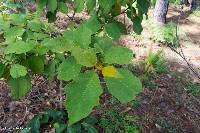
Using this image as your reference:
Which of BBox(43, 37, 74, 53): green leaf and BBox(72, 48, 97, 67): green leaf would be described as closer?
BBox(72, 48, 97, 67): green leaf

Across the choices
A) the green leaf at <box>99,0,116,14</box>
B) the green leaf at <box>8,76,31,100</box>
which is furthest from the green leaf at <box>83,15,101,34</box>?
the green leaf at <box>8,76,31,100</box>

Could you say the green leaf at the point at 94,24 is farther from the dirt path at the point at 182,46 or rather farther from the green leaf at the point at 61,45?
the dirt path at the point at 182,46

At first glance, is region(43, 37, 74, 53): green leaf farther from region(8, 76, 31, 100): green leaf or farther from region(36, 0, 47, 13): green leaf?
region(36, 0, 47, 13): green leaf

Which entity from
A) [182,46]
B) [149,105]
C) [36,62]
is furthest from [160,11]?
[36,62]

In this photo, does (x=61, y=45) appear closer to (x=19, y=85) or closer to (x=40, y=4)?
(x=19, y=85)

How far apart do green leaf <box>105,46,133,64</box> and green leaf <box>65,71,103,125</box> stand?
0.46 feet

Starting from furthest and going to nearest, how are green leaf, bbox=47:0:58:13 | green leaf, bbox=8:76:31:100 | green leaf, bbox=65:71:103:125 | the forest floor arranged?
the forest floor
green leaf, bbox=47:0:58:13
green leaf, bbox=8:76:31:100
green leaf, bbox=65:71:103:125

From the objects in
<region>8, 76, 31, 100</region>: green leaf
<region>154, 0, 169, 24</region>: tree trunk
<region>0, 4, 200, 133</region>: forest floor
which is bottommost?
<region>0, 4, 200, 133</region>: forest floor

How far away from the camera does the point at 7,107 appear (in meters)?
4.19

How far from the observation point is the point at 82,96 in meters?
0.87

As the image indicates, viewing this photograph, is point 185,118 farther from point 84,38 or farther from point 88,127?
point 84,38

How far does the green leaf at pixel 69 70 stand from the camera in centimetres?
99

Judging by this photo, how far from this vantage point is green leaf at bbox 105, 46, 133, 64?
3.38 feet

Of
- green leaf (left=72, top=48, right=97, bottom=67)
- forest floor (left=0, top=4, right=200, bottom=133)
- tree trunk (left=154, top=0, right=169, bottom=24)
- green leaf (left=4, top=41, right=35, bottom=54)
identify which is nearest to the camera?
green leaf (left=72, top=48, right=97, bottom=67)
